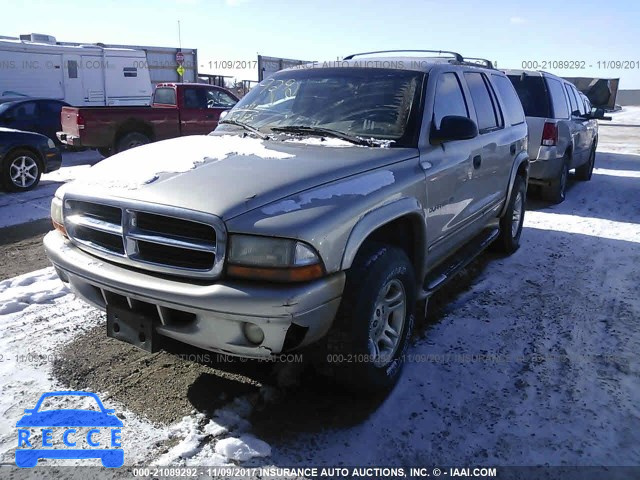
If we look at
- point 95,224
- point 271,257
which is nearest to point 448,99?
point 271,257

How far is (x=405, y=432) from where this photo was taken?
277cm

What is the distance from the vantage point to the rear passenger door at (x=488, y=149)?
14.3ft

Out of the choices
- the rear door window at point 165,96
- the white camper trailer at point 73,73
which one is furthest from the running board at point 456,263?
the white camper trailer at point 73,73

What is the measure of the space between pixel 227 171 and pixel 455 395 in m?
1.87

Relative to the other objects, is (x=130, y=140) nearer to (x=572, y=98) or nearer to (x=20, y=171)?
(x=20, y=171)

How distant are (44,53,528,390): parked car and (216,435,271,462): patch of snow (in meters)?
0.53

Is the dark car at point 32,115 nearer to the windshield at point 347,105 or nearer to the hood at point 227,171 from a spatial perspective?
the windshield at point 347,105

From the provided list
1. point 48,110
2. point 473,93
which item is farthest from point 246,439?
point 48,110

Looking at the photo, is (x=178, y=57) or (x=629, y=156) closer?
(x=629, y=156)

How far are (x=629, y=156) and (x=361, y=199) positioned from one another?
15387 millimetres

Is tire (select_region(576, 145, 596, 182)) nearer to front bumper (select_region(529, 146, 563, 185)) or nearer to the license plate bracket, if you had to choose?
front bumper (select_region(529, 146, 563, 185))

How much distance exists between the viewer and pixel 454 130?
342 cm

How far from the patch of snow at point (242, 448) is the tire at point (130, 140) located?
979 centimetres

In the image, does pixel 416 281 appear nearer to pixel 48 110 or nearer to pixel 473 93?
pixel 473 93
